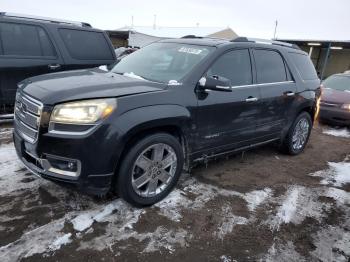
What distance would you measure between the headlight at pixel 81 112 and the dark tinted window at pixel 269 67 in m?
2.49

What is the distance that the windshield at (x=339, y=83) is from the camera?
9.84 meters

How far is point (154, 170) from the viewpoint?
362 cm

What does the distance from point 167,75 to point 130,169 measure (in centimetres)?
127

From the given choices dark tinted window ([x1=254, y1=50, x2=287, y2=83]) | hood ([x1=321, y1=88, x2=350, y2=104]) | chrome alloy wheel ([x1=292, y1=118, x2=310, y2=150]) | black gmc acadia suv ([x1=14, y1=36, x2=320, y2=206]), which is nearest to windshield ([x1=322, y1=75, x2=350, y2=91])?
hood ([x1=321, y1=88, x2=350, y2=104])

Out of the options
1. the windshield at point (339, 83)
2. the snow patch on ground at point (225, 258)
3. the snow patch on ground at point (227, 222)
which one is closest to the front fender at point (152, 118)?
the snow patch on ground at point (227, 222)

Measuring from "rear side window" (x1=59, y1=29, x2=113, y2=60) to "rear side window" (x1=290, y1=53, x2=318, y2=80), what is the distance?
11.6 feet

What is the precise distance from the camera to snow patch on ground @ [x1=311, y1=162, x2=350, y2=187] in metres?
4.94

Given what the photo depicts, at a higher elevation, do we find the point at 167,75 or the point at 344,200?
the point at 167,75

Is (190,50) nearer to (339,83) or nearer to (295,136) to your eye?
(295,136)

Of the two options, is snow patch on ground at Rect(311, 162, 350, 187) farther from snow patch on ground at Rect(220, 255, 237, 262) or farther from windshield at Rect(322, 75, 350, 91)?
windshield at Rect(322, 75, 350, 91)

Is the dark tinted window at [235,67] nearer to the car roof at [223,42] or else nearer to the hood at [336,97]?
the car roof at [223,42]

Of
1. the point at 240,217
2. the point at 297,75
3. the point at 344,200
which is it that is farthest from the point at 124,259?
the point at 297,75

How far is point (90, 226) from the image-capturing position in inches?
127

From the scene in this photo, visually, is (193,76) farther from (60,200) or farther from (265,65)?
(60,200)
